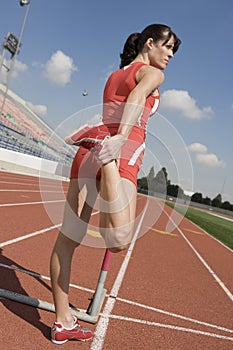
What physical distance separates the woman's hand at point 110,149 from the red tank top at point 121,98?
32 centimetres

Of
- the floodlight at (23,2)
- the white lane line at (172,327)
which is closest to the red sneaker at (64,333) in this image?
the white lane line at (172,327)

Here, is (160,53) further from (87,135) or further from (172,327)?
(172,327)

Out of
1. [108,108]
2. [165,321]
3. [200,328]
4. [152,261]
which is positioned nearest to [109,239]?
[108,108]

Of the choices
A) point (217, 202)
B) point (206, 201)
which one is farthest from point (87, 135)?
point (217, 202)

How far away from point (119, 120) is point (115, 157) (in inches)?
13.1

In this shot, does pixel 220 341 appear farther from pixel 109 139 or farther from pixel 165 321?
pixel 109 139

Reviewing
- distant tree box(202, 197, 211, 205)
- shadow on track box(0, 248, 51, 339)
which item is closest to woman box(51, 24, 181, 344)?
shadow on track box(0, 248, 51, 339)

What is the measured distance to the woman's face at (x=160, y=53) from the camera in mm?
2166

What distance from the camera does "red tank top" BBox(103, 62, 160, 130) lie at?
6.77 ft

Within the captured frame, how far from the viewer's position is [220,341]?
3.20m

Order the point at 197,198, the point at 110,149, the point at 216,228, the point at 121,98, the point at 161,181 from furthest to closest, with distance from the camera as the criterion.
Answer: the point at 197,198 → the point at 216,228 → the point at 161,181 → the point at 121,98 → the point at 110,149

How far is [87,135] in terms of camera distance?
2117mm

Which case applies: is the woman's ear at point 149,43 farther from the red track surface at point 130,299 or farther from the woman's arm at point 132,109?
the red track surface at point 130,299

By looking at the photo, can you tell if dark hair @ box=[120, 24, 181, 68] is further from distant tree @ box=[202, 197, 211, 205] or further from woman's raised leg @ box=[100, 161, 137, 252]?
distant tree @ box=[202, 197, 211, 205]
